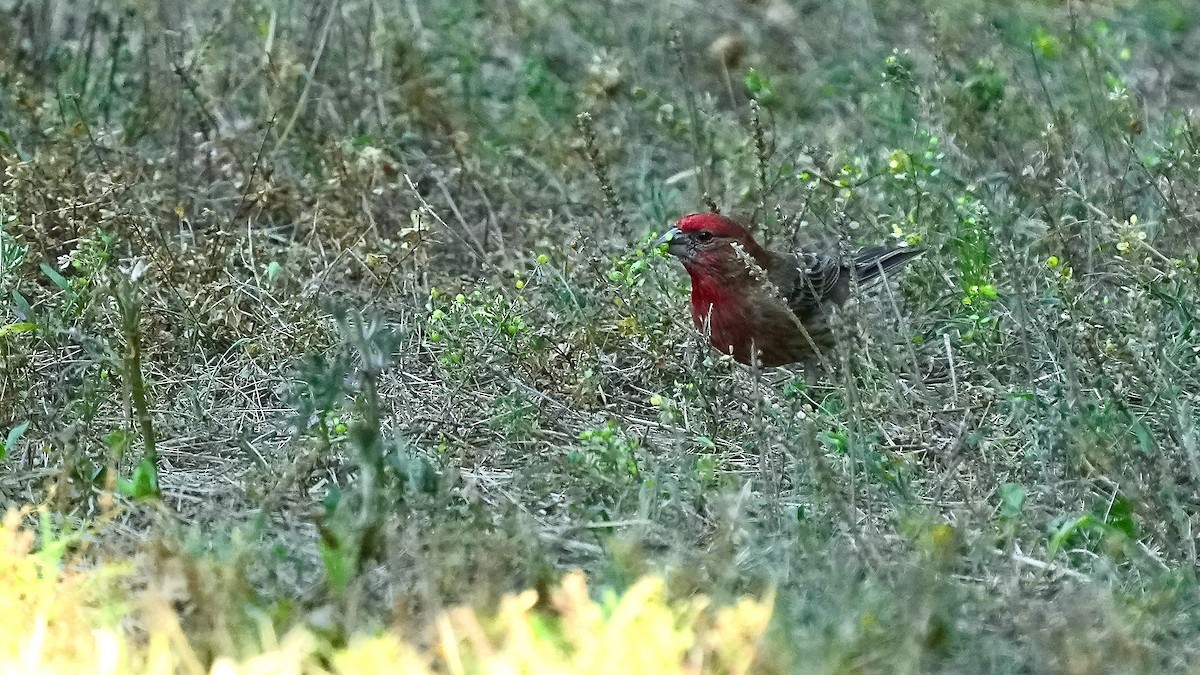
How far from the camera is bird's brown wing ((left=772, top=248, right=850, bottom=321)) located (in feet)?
17.3

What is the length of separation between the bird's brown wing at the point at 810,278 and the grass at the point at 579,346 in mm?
233

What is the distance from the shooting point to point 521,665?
8.42ft

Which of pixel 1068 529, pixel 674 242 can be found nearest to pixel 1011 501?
pixel 1068 529

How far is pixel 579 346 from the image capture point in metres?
4.86

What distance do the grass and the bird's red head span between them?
0.45 ft

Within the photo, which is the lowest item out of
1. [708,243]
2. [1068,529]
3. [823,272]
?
[823,272]

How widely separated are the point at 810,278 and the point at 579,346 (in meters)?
0.99

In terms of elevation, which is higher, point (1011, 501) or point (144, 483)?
point (144, 483)

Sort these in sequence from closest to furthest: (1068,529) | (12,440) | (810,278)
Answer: (1068,529) → (12,440) → (810,278)

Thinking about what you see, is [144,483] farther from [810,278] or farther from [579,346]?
[810,278]

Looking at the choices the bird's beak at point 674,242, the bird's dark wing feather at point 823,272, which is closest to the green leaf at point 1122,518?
the bird's dark wing feather at point 823,272

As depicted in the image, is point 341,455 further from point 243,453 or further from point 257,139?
point 257,139

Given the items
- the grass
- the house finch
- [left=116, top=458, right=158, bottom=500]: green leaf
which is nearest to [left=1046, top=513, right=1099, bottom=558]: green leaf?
the grass

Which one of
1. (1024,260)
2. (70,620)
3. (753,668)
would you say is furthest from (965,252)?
(70,620)
